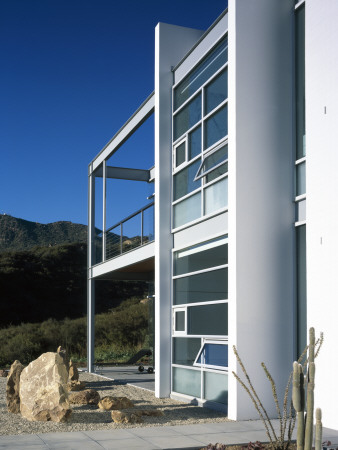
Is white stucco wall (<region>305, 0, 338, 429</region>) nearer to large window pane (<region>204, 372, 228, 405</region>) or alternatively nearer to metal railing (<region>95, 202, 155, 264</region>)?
large window pane (<region>204, 372, 228, 405</region>)

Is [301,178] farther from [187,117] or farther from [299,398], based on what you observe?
[299,398]

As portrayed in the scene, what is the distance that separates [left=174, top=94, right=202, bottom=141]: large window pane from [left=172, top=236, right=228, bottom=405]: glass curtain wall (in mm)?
2268

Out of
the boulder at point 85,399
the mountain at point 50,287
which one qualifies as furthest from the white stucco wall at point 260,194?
the mountain at point 50,287

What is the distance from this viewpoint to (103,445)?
7250 mm

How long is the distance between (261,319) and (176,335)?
2779mm

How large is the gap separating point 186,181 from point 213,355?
3.21m

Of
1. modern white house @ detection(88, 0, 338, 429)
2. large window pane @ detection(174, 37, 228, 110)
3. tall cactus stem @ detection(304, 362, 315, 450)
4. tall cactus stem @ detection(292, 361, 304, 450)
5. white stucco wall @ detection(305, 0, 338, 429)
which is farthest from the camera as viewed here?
large window pane @ detection(174, 37, 228, 110)

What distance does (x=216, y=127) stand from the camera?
1041cm

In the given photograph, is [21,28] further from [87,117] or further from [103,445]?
[103,445]

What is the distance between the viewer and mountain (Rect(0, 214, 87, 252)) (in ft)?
221

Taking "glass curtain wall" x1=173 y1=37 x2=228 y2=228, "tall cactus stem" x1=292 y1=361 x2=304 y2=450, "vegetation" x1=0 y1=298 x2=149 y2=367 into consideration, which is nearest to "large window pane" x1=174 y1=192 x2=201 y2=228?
"glass curtain wall" x1=173 y1=37 x2=228 y2=228

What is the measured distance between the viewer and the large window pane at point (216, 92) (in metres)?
10.1

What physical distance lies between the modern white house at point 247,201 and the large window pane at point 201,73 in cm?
3

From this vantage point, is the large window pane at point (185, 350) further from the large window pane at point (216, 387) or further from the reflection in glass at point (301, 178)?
the reflection in glass at point (301, 178)
